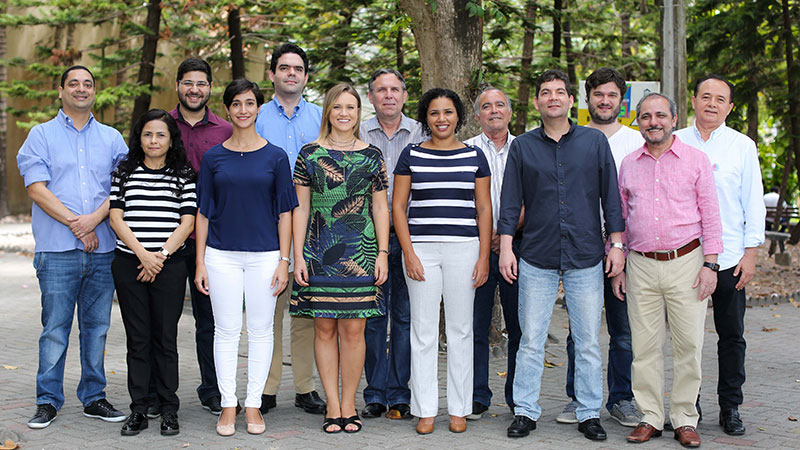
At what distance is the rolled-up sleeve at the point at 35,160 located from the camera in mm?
5895

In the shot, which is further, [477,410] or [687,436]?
[477,410]

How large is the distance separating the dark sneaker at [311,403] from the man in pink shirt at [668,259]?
2.26m

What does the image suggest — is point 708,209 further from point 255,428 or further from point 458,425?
point 255,428

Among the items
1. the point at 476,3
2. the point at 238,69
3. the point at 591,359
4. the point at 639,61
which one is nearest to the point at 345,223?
the point at 591,359

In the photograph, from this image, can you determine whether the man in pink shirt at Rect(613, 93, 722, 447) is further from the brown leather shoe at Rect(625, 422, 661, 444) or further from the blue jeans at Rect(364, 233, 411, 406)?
the blue jeans at Rect(364, 233, 411, 406)

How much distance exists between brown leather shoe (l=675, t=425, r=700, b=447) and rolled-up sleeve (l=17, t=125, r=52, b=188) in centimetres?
458

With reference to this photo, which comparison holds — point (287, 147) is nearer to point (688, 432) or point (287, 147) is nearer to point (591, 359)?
point (591, 359)

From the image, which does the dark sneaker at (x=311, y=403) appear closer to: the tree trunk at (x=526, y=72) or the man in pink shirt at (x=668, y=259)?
the man in pink shirt at (x=668, y=259)

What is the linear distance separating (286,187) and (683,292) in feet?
8.89

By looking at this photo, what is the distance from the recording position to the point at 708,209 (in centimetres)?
548

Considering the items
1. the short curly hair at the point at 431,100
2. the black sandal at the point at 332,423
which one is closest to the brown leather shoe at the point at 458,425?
the black sandal at the point at 332,423

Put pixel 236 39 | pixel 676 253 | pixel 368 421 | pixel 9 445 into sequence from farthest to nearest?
1. pixel 236 39
2. pixel 368 421
3. pixel 676 253
4. pixel 9 445

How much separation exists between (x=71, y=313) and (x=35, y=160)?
1122mm

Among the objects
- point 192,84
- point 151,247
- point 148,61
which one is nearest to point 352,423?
point 151,247
